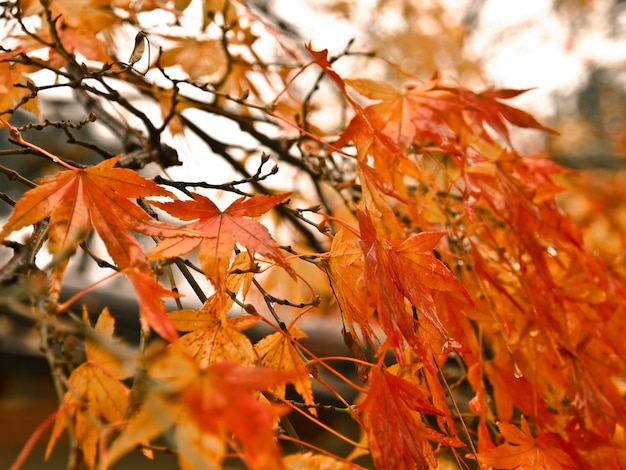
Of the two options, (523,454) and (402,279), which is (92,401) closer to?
(402,279)

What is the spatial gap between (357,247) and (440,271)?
91mm

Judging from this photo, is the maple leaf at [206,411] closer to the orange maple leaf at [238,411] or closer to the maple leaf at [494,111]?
the orange maple leaf at [238,411]

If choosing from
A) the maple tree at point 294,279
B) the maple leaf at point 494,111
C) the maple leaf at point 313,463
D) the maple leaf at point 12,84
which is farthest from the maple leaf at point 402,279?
the maple leaf at point 12,84

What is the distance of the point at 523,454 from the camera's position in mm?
649

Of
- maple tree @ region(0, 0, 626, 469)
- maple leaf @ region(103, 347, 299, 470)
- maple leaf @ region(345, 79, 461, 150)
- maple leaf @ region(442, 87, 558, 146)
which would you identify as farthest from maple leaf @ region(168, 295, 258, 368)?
maple leaf @ region(442, 87, 558, 146)

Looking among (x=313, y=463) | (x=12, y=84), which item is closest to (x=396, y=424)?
(x=313, y=463)

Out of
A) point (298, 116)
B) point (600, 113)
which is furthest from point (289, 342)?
point (600, 113)

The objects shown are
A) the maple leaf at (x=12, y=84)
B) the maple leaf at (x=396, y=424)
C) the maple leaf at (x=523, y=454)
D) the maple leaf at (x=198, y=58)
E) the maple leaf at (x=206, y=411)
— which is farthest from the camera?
the maple leaf at (x=198, y=58)

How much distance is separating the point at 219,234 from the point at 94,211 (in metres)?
0.11

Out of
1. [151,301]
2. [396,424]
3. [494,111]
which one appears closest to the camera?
[151,301]

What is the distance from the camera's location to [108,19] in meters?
0.89

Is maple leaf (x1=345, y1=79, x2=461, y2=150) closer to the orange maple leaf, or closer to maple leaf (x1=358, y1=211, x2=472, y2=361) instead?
maple leaf (x1=358, y1=211, x2=472, y2=361)

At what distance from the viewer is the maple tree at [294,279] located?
41cm

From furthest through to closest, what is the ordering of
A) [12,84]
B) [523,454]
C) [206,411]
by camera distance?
1. [12,84]
2. [523,454]
3. [206,411]
